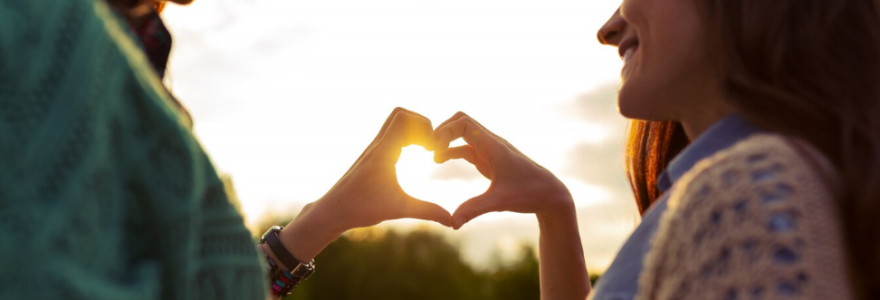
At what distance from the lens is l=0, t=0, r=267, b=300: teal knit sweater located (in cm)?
102

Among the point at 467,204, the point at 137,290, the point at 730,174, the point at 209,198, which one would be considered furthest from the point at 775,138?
the point at 467,204

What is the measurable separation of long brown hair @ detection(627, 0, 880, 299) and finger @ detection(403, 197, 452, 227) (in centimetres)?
144

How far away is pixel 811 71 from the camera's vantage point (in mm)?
1922

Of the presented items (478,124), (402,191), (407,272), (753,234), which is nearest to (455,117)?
(478,124)

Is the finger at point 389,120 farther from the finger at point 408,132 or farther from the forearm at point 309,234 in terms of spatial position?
the forearm at point 309,234

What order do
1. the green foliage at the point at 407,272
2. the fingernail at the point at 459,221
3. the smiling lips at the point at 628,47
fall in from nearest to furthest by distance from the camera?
1. the smiling lips at the point at 628,47
2. the fingernail at the point at 459,221
3. the green foliage at the point at 407,272

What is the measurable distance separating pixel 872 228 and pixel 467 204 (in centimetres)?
201

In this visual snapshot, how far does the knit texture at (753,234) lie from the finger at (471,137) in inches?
75.8

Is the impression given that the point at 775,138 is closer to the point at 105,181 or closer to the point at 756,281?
the point at 756,281

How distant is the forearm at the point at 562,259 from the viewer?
11.1ft

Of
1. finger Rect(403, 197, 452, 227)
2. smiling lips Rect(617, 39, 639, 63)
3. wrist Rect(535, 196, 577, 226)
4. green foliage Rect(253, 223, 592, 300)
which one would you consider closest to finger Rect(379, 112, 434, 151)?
finger Rect(403, 197, 452, 227)

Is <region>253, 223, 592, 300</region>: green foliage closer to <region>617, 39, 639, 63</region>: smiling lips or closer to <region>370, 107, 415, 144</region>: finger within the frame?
<region>370, 107, 415, 144</region>: finger

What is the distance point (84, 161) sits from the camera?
41.9 inches

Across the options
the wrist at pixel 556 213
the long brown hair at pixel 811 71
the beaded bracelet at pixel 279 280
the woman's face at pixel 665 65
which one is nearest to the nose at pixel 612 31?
the woman's face at pixel 665 65
